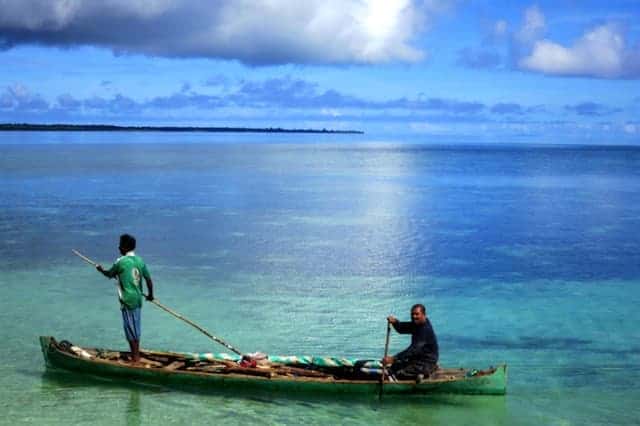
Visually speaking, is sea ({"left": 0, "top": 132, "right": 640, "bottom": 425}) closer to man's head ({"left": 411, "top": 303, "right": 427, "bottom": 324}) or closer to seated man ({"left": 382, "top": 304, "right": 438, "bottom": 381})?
A: seated man ({"left": 382, "top": 304, "right": 438, "bottom": 381})

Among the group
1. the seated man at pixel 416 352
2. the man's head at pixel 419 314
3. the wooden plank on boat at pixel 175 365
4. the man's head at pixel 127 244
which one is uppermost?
the man's head at pixel 127 244

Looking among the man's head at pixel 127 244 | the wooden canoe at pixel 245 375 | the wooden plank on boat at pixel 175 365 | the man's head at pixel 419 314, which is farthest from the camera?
the wooden plank on boat at pixel 175 365

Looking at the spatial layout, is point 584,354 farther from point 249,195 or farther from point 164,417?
point 249,195

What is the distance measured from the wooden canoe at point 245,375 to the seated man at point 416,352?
15cm

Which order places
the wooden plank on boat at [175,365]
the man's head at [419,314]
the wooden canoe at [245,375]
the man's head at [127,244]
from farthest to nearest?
the wooden plank on boat at [175,365] → the man's head at [127,244] → the wooden canoe at [245,375] → the man's head at [419,314]

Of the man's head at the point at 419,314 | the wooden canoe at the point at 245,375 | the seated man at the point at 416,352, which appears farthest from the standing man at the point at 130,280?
the man's head at the point at 419,314

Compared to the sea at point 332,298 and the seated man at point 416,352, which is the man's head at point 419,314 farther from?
the sea at point 332,298

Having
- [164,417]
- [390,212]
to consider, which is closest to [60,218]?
[390,212]

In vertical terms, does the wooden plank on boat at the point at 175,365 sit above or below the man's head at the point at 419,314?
below

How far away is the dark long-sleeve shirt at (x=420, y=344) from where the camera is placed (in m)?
9.85

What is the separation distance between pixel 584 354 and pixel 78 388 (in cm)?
762

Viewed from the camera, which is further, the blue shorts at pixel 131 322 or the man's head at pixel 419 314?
the blue shorts at pixel 131 322

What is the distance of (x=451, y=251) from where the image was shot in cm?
2264

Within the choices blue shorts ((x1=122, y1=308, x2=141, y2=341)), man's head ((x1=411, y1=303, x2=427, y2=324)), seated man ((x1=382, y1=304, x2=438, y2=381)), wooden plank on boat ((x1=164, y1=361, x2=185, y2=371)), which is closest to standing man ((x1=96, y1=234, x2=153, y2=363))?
blue shorts ((x1=122, y1=308, x2=141, y2=341))
